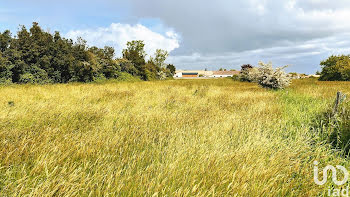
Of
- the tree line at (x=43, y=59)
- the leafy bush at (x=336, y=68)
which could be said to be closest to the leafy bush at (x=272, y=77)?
the tree line at (x=43, y=59)

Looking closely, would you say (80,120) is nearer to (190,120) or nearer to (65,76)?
(190,120)

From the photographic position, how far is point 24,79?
15266 millimetres

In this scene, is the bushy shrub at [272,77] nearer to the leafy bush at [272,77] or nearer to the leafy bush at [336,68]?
the leafy bush at [272,77]

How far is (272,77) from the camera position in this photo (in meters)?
14.1

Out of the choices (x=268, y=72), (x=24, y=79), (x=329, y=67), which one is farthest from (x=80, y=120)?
(x=329, y=67)

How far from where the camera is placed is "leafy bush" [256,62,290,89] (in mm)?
13734

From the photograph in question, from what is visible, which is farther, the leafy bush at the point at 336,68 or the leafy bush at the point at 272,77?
the leafy bush at the point at 336,68

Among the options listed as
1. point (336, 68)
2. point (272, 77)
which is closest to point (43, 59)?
point (272, 77)

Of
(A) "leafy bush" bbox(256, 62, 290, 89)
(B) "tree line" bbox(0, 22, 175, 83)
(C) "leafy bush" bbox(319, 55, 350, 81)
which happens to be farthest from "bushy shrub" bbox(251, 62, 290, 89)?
(C) "leafy bush" bbox(319, 55, 350, 81)

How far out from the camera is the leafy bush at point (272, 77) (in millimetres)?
13734

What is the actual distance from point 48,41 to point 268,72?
18.2 metres

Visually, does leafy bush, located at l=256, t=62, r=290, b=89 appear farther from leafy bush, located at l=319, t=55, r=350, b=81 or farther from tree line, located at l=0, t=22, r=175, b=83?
leafy bush, located at l=319, t=55, r=350, b=81

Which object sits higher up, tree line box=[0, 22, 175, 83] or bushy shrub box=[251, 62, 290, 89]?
tree line box=[0, 22, 175, 83]

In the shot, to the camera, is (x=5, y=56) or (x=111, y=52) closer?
(x=5, y=56)
